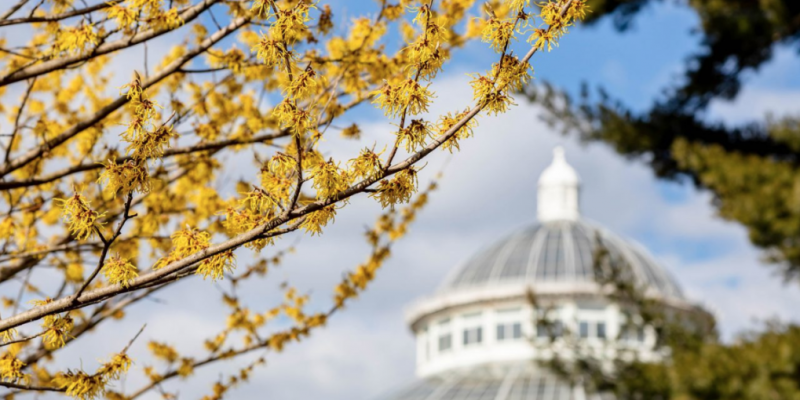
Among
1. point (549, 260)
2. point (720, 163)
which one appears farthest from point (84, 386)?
point (549, 260)

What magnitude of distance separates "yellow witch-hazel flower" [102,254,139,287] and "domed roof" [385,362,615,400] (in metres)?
43.4

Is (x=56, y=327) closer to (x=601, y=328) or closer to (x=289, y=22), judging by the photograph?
(x=289, y=22)

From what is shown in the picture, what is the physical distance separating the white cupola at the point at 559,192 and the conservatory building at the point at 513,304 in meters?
0.06

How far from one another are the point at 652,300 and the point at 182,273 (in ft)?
48.5

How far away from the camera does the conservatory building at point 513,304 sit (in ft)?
174

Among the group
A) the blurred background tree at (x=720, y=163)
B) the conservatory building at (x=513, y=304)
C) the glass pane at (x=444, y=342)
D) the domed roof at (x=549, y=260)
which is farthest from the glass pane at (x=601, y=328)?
the blurred background tree at (x=720, y=163)

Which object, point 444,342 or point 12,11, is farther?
point 444,342

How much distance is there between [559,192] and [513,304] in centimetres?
1100

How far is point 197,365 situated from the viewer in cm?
719

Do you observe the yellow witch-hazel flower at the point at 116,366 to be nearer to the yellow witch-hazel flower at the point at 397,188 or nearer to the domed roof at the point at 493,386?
the yellow witch-hazel flower at the point at 397,188

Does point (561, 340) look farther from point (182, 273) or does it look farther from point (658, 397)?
point (182, 273)

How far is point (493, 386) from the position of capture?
5128 cm

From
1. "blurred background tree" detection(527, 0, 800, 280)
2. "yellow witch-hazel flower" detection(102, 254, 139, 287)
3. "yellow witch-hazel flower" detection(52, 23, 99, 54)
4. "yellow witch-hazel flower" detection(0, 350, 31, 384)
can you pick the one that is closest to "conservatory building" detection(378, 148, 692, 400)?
"blurred background tree" detection(527, 0, 800, 280)

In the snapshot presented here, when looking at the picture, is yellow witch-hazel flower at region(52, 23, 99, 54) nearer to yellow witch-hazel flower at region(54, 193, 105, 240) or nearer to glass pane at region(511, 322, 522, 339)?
yellow witch-hazel flower at region(54, 193, 105, 240)
